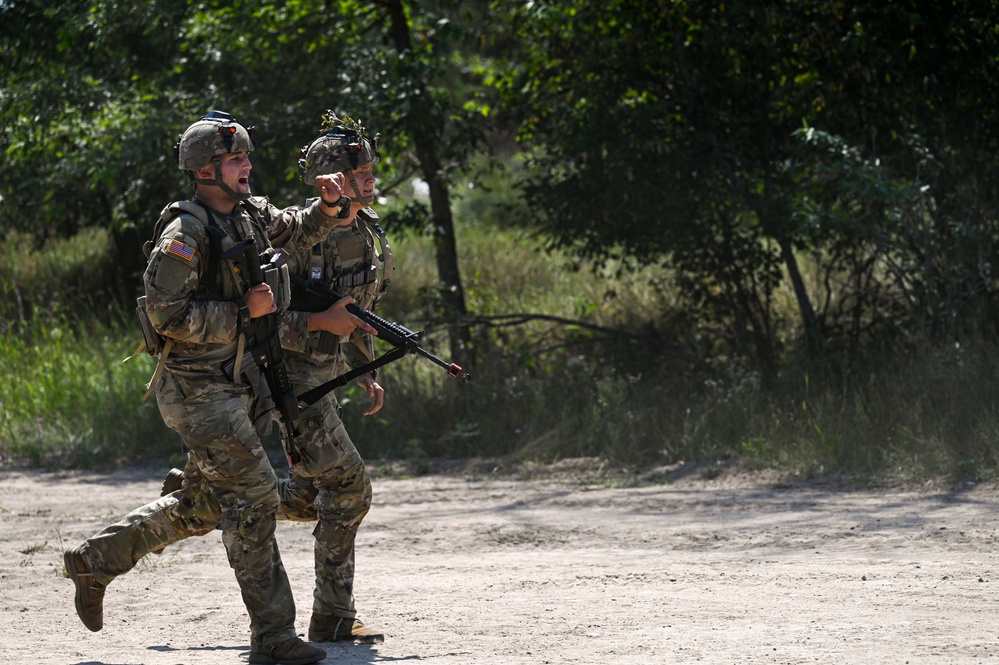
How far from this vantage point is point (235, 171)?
172 inches

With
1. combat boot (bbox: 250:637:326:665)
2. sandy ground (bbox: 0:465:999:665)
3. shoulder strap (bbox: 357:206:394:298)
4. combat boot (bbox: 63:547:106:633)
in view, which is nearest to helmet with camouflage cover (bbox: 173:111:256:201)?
shoulder strap (bbox: 357:206:394:298)

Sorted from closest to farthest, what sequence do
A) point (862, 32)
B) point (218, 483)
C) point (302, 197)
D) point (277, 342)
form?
point (218, 483) → point (277, 342) → point (862, 32) → point (302, 197)

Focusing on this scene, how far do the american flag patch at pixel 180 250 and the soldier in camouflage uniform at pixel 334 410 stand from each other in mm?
711

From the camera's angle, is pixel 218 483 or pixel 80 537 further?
pixel 80 537

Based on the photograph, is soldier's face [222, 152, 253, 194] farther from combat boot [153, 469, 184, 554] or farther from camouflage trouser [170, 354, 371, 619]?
combat boot [153, 469, 184, 554]

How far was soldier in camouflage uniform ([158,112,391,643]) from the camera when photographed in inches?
181

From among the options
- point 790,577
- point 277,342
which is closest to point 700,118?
point 790,577

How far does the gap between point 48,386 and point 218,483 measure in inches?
301

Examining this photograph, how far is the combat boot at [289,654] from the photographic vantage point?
4254mm

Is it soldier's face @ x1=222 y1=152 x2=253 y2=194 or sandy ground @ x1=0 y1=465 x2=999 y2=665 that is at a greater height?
soldier's face @ x1=222 y1=152 x2=253 y2=194

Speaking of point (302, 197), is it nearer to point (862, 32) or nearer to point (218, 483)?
point (862, 32)

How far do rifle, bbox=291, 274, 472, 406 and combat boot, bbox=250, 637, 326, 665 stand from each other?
0.90m

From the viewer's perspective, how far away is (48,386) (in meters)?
11.2

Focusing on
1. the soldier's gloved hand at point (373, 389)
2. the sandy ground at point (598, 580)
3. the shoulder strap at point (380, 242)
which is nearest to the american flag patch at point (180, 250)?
the shoulder strap at point (380, 242)
